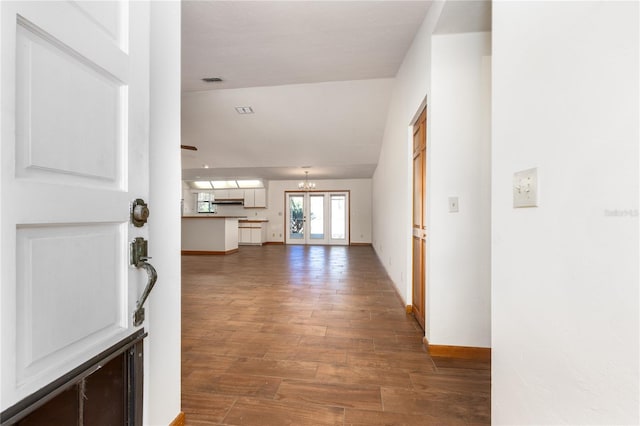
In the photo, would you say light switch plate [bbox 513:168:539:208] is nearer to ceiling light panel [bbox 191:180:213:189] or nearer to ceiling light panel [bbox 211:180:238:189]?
ceiling light panel [bbox 211:180:238:189]

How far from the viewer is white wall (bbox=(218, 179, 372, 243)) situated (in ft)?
34.2

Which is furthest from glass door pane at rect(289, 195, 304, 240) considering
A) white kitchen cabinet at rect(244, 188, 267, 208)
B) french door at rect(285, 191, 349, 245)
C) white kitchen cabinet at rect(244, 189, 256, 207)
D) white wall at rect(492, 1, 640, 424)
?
white wall at rect(492, 1, 640, 424)

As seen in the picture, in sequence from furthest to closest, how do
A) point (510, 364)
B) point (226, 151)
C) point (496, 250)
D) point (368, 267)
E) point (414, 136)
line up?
point (226, 151), point (368, 267), point (414, 136), point (496, 250), point (510, 364)

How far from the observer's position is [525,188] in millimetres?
983

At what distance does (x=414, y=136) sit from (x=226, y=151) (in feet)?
18.5

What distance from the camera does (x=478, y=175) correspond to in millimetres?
2221

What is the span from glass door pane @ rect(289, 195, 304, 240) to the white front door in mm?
9794

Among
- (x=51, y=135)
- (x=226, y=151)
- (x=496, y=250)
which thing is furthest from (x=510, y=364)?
(x=226, y=151)

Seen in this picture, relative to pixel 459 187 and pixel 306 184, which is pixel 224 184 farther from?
pixel 459 187

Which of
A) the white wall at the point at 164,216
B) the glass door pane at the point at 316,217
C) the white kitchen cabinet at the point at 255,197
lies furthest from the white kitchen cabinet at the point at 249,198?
the white wall at the point at 164,216

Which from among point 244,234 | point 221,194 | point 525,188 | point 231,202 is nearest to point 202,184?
point 221,194

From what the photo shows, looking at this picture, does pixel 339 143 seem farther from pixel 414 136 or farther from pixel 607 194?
pixel 607 194

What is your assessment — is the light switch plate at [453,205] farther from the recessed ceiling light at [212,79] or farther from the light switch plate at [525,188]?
the recessed ceiling light at [212,79]

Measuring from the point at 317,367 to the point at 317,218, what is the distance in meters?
8.74
